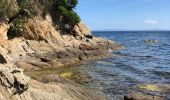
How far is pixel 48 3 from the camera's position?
59.9m

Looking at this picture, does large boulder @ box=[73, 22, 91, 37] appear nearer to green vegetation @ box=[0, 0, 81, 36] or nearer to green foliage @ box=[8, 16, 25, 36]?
green vegetation @ box=[0, 0, 81, 36]

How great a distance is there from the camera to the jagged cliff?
18.0 m

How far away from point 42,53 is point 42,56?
2.67 metres

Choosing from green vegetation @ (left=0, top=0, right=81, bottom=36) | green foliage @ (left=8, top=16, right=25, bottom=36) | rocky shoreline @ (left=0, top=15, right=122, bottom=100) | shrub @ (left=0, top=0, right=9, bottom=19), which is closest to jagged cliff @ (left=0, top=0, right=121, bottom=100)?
rocky shoreline @ (left=0, top=15, right=122, bottom=100)

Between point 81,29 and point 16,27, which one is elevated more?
point 16,27

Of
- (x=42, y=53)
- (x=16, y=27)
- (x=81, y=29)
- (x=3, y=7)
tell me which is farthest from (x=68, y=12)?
(x=3, y=7)

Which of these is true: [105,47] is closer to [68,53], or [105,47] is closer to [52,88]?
[68,53]

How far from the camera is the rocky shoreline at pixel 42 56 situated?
18.0 m

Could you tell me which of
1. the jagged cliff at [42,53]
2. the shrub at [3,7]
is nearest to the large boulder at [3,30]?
the jagged cliff at [42,53]

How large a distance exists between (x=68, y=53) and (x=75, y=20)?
18.2 m

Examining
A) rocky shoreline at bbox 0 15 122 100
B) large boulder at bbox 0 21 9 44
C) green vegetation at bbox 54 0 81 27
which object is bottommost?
rocky shoreline at bbox 0 15 122 100

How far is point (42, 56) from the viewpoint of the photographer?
45.0 metres

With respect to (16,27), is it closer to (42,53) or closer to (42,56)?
(42,53)

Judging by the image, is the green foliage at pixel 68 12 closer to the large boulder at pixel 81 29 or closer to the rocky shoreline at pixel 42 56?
the large boulder at pixel 81 29
